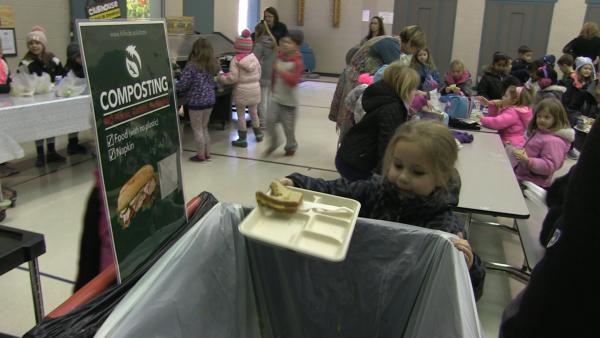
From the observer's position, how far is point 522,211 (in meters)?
2.25

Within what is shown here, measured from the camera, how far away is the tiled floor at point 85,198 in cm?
256

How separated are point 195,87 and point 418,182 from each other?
Answer: 3.63 metres

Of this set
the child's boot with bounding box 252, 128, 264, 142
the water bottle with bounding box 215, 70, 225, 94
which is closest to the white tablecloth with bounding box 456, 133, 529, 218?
the child's boot with bounding box 252, 128, 264, 142

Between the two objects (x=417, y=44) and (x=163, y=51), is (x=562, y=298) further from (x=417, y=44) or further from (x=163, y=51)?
(x=417, y=44)

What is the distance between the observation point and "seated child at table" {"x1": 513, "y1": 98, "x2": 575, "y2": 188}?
3295mm

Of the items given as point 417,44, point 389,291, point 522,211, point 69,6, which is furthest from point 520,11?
point 389,291

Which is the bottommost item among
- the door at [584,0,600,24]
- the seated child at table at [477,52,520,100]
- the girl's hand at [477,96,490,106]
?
the girl's hand at [477,96,490,106]

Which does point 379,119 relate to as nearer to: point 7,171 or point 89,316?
point 89,316

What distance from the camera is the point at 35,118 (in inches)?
140

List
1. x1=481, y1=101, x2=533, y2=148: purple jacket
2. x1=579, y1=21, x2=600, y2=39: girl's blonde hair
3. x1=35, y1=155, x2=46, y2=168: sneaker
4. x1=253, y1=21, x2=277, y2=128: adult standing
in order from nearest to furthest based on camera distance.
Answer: x1=481, y1=101, x2=533, y2=148: purple jacket
x1=35, y1=155, x2=46, y2=168: sneaker
x1=253, y1=21, x2=277, y2=128: adult standing
x1=579, y1=21, x2=600, y2=39: girl's blonde hair

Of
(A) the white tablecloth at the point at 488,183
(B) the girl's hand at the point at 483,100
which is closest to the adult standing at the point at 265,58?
(B) the girl's hand at the point at 483,100

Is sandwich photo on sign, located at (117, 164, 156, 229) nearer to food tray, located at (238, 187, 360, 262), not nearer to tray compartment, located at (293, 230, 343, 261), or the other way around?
food tray, located at (238, 187, 360, 262)

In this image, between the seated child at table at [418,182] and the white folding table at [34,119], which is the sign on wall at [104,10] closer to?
the white folding table at [34,119]

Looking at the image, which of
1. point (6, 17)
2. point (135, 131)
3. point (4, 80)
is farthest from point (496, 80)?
point (6, 17)
